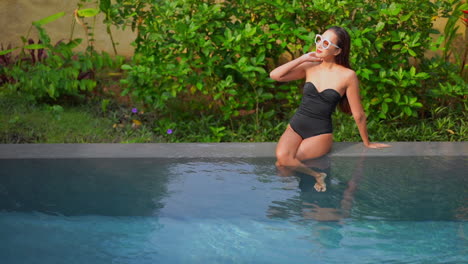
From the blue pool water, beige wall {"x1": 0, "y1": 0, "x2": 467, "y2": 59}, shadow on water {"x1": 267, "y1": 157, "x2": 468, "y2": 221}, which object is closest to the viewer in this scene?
the blue pool water

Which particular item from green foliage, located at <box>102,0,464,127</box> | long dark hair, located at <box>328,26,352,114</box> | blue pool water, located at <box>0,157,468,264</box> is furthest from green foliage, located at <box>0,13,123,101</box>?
long dark hair, located at <box>328,26,352,114</box>

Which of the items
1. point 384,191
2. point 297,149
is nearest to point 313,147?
point 297,149

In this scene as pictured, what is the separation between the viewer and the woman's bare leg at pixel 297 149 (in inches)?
179

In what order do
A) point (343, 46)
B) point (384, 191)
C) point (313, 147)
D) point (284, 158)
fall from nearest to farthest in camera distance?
1. point (384, 191)
2. point (343, 46)
3. point (284, 158)
4. point (313, 147)

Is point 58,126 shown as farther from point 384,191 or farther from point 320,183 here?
point 384,191

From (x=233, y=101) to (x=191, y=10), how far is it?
1.02m

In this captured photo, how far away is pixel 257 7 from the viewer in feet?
20.4

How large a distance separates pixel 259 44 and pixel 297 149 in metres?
1.67

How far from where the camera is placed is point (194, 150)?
4879 mm

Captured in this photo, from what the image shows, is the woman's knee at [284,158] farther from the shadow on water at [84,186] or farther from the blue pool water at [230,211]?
the shadow on water at [84,186]

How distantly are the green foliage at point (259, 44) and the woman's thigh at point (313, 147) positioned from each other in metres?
1.19

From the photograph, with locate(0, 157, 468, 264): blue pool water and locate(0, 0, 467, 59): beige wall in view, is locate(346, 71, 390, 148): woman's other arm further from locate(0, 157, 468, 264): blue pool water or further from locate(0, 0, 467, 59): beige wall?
locate(0, 0, 467, 59): beige wall

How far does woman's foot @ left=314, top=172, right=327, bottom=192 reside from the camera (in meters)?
4.10

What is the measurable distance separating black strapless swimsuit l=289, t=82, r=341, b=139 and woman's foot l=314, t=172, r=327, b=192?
44 centimetres
